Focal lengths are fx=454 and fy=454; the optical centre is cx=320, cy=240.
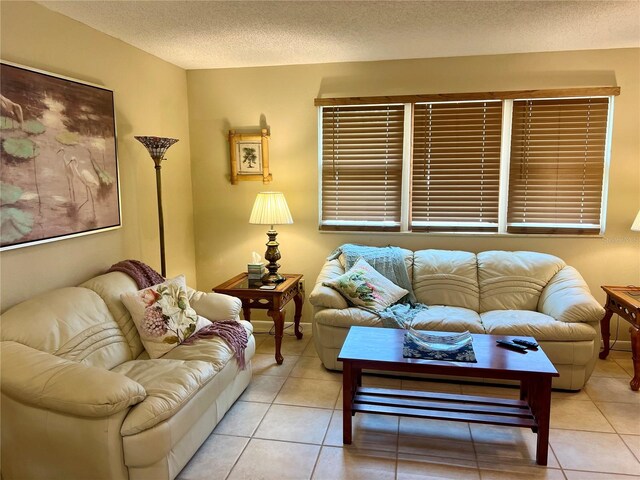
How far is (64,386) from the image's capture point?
1.91 m

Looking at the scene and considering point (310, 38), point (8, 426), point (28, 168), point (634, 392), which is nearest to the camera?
point (8, 426)

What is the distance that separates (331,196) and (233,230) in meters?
0.99

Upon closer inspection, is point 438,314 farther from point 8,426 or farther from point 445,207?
point 8,426

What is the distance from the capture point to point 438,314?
3.27 m

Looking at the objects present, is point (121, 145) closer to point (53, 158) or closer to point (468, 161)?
point (53, 158)

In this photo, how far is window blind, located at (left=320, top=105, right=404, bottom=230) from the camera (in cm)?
396

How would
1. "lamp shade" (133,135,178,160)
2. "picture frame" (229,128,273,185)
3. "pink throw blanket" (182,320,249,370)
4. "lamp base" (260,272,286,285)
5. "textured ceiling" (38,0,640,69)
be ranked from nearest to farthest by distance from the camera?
"textured ceiling" (38,0,640,69) → "pink throw blanket" (182,320,249,370) → "lamp shade" (133,135,178,160) → "lamp base" (260,272,286,285) → "picture frame" (229,128,273,185)

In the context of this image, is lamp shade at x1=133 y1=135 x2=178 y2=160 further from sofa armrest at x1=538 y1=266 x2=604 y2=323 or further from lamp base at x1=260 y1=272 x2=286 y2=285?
sofa armrest at x1=538 y1=266 x2=604 y2=323

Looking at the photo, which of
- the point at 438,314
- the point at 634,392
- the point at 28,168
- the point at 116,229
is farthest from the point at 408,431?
the point at 28,168

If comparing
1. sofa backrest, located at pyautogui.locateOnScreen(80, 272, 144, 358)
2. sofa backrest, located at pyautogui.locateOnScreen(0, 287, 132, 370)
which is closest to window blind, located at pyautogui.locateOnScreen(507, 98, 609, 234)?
sofa backrest, located at pyautogui.locateOnScreen(80, 272, 144, 358)

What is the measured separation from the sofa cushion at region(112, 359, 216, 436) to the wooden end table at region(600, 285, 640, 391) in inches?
108

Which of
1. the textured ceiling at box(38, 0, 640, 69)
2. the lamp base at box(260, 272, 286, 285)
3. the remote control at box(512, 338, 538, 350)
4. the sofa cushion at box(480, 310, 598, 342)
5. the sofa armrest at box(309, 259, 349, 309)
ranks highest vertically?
the textured ceiling at box(38, 0, 640, 69)

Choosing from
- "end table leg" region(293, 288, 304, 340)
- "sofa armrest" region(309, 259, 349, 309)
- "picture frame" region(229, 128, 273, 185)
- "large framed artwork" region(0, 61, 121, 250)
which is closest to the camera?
"large framed artwork" region(0, 61, 121, 250)

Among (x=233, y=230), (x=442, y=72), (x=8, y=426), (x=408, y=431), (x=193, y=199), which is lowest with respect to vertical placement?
(x=408, y=431)
